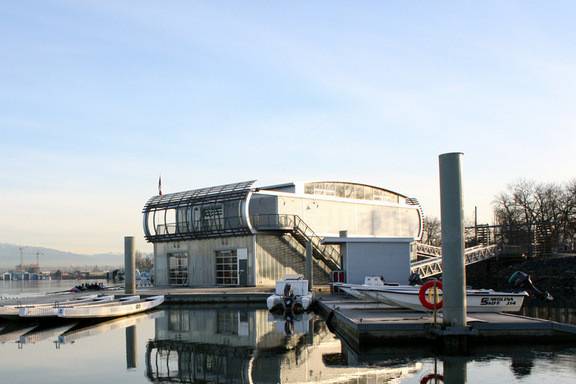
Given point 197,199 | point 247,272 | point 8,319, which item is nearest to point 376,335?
point 8,319

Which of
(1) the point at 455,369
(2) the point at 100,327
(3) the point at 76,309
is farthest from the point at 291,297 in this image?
(1) the point at 455,369

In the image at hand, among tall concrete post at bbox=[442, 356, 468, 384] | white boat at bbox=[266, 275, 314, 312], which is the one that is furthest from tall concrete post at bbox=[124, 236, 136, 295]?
tall concrete post at bbox=[442, 356, 468, 384]

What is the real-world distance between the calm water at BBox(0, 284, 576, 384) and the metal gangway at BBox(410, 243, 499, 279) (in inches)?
864

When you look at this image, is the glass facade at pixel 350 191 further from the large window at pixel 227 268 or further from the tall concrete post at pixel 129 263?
the tall concrete post at pixel 129 263

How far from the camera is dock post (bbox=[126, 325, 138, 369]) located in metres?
16.8

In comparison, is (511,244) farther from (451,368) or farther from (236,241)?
(451,368)

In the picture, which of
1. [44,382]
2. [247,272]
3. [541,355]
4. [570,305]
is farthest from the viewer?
[247,272]

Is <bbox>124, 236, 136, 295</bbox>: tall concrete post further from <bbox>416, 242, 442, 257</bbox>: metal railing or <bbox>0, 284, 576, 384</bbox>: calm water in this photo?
<bbox>416, 242, 442, 257</bbox>: metal railing

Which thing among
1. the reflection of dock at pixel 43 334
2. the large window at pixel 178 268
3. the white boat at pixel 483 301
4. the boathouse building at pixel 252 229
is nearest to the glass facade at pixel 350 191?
the boathouse building at pixel 252 229

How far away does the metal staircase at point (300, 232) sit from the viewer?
41281 millimetres

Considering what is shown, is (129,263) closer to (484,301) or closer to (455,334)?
(484,301)

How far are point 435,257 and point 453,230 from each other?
32286 millimetres

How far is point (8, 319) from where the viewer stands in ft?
88.7

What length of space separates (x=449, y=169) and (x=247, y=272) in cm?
2583
